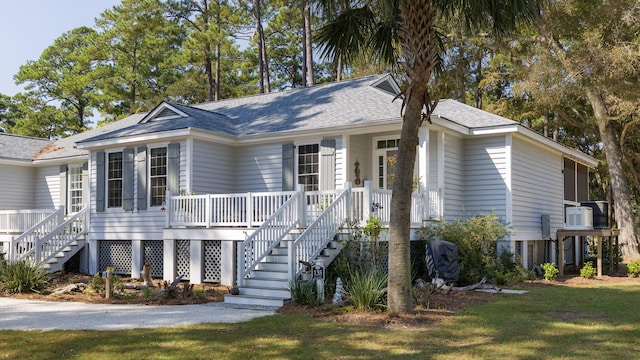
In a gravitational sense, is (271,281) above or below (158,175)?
below

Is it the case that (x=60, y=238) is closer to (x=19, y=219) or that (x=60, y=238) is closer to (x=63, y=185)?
(x=19, y=219)

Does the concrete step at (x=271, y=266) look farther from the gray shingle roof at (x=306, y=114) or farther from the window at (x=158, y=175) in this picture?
the window at (x=158, y=175)

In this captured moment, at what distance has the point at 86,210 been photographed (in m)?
19.6

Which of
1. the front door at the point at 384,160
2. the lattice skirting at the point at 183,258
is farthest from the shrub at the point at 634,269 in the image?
the lattice skirting at the point at 183,258

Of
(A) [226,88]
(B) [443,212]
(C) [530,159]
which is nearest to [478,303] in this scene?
(B) [443,212]

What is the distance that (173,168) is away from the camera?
17562 mm

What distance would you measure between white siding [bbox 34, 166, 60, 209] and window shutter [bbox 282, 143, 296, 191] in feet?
34.9

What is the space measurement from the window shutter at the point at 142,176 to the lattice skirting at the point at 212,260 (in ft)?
9.88

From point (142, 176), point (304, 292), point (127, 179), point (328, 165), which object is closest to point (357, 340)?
point (304, 292)

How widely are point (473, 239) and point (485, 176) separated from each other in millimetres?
2775

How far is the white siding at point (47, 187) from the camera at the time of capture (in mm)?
24094

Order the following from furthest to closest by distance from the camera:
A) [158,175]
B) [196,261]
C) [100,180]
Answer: [100,180] → [158,175] → [196,261]

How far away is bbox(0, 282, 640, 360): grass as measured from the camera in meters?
7.69

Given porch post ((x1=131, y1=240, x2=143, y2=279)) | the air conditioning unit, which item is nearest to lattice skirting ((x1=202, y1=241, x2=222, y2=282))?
porch post ((x1=131, y1=240, x2=143, y2=279))
